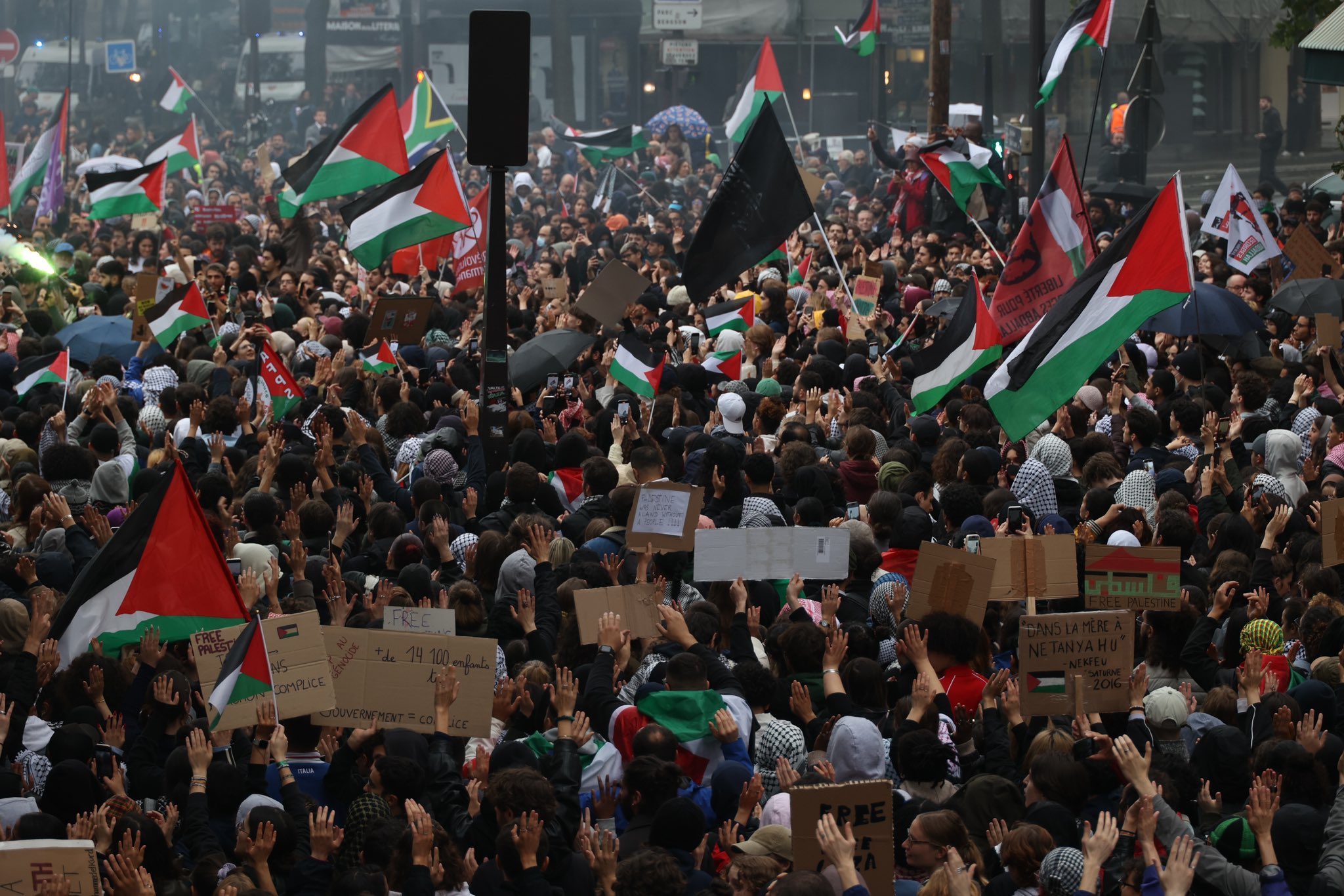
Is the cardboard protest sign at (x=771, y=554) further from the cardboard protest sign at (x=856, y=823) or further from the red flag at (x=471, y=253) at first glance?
the red flag at (x=471, y=253)

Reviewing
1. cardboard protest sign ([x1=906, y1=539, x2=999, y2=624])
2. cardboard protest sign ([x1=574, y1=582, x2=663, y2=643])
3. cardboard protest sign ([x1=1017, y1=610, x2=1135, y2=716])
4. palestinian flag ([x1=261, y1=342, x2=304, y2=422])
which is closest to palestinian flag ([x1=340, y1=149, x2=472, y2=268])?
palestinian flag ([x1=261, y1=342, x2=304, y2=422])

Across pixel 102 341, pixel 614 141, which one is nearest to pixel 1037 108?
pixel 614 141

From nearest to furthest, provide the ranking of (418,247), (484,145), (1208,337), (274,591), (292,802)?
1. (292,802)
2. (274,591)
3. (484,145)
4. (1208,337)
5. (418,247)

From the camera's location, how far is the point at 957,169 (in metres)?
18.5

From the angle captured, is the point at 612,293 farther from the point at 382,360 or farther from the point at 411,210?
the point at 411,210

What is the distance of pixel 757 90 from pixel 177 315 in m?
10.5

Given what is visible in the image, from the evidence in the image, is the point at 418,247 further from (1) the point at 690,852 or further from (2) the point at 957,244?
(1) the point at 690,852

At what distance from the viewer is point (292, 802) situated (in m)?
5.57

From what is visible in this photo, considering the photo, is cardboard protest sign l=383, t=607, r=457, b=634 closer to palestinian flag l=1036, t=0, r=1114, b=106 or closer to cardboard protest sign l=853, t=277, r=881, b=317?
cardboard protest sign l=853, t=277, r=881, b=317

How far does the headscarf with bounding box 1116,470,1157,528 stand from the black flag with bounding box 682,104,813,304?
3.44 meters

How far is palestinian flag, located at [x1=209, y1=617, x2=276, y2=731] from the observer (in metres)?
5.77

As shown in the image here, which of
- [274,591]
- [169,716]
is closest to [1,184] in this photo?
[274,591]

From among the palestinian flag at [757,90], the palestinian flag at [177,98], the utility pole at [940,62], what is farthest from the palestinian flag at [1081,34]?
the palestinian flag at [177,98]

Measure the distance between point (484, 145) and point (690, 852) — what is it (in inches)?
227
